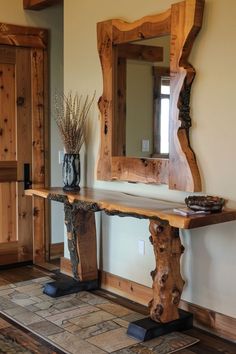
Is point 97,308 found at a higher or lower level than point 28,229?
lower

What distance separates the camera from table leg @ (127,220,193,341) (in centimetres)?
310

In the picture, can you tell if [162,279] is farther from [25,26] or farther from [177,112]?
[25,26]

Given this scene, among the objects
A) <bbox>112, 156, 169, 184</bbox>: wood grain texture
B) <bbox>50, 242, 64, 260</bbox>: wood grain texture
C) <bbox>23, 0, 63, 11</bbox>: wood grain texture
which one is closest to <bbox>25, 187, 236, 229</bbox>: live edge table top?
<bbox>112, 156, 169, 184</bbox>: wood grain texture

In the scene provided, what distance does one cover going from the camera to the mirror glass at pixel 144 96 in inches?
134

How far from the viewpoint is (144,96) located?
362 cm

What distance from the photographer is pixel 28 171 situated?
485 cm

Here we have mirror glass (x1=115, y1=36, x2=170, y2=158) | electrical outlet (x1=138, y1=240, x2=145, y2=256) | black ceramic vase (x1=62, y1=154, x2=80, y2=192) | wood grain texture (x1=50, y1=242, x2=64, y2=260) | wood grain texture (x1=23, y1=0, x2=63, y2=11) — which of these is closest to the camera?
mirror glass (x1=115, y1=36, x2=170, y2=158)

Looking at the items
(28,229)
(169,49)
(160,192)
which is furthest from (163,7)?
(28,229)

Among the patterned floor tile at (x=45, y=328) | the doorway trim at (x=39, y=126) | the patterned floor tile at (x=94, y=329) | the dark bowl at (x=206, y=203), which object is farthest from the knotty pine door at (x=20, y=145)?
the dark bowl at (x=206, y=203)

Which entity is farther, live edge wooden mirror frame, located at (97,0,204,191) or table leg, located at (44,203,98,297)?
table leg, located at (44,203,98,297)

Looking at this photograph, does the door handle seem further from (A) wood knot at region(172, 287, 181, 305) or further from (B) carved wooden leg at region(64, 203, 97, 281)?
(A) wood knot at region(172, 287, 181, 305)

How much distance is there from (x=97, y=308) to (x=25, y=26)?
276 centimetres

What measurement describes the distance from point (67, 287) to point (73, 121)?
1383 mm

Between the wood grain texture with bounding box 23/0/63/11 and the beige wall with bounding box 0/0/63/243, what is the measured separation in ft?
0.19
